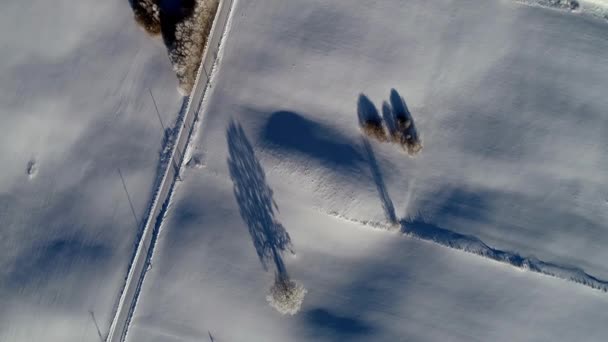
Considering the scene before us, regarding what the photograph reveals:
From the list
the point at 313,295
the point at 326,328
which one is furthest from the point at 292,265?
the point at 326,328

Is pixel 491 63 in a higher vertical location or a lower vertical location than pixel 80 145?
higher

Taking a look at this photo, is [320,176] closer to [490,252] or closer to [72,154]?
[490,252]

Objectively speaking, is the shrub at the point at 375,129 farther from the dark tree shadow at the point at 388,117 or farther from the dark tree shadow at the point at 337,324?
the dark tree shadow at the point at 337,324

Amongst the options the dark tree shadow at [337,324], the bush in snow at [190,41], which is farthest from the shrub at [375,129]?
the dark tree shadow at [337,324]

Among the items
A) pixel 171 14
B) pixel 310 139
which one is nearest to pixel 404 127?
pixel 310 139

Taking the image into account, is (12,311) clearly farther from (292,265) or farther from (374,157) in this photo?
(374,157)

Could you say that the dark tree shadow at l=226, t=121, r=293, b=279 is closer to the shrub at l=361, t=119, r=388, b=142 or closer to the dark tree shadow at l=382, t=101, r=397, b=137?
the shrub at l=361, t=119, r=388, b=142
